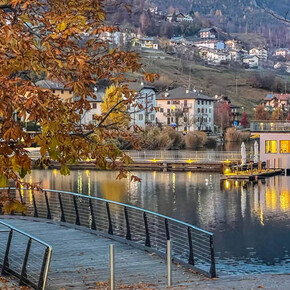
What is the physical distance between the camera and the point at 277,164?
63125mm

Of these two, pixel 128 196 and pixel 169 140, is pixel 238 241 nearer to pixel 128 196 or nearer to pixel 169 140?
pixel 128 196

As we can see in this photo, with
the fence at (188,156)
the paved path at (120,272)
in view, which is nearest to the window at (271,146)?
the fence at (188,156)

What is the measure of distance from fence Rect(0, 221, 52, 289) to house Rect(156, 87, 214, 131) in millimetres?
116647

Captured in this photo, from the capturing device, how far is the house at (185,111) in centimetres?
13425

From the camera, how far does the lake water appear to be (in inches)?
1013

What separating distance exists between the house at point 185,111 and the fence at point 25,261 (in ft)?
383

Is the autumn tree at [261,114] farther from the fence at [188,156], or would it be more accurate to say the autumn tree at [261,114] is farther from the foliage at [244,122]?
the fence at [188,156]

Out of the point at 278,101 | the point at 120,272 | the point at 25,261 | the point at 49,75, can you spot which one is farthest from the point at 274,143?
the point at 278,101

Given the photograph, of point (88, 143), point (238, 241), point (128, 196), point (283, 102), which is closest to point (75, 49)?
point (88, 143)

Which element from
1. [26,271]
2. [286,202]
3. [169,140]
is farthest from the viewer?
[169,140]

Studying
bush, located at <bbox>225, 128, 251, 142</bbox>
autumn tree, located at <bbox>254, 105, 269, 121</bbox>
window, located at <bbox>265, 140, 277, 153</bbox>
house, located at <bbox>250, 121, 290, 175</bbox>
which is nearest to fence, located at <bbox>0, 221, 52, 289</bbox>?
house, located at <bbox>250, 121, 290, 175</bbox>

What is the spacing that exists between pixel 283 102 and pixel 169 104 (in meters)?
54.0

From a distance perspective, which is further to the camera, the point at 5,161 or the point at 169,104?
the point at 169,104

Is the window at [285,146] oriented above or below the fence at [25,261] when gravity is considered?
above
